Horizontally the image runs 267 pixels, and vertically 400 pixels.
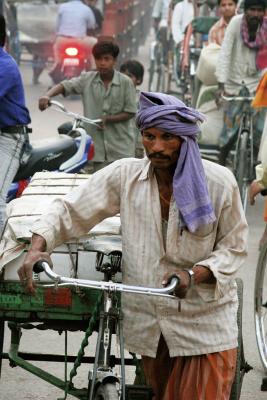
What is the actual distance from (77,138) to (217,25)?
4.74m

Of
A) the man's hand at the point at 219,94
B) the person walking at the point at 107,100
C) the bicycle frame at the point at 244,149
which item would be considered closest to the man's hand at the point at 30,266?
the person walking at the point at 107,100

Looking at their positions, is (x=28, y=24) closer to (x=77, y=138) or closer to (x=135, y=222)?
(x=77, y=138)

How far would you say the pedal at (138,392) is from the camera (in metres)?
4.61

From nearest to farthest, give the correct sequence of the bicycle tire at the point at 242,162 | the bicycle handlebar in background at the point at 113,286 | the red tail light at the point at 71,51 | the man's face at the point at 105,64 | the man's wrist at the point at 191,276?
1. the bicycle handlebar in background at the point at 113,286
2. the man's wrist at the point at 191,276
3. the man's face at the point at 105,64
4. the bicycle tire at the point at 242,162
5. the red tail light at the point at 71,51

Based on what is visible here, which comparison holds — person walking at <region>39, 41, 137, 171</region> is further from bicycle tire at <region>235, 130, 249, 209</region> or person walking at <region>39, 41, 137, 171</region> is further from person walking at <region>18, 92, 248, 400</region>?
person walking at <region>18, 92, 248, 400</region>

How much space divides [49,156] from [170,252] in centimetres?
462

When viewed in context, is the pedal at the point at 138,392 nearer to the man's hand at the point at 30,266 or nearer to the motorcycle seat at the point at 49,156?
the man's hand at the point at 30,266

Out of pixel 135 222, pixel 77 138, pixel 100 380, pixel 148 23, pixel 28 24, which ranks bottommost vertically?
pixel 148 23

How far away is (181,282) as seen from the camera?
420cm

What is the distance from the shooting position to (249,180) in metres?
10.6

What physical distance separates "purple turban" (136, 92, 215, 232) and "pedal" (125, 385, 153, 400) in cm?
64

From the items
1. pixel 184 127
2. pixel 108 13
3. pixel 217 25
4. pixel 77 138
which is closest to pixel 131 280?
pixel 184 127

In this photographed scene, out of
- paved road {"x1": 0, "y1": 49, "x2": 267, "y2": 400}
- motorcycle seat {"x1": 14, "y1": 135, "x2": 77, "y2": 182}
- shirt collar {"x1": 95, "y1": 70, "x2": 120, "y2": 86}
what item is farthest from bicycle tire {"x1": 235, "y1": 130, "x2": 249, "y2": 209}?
motorcycle seat {"x1": 14, "y1": 135, "x2": 77, "y2": 182}

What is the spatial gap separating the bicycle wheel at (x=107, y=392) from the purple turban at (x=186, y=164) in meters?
0.59
